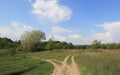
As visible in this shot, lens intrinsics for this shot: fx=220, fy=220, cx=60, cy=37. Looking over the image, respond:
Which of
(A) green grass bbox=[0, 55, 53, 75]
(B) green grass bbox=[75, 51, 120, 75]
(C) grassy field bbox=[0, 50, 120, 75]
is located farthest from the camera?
(A) green grass bbox=[0, 55, 53, 75]

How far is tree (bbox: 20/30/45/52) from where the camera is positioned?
3875 inches

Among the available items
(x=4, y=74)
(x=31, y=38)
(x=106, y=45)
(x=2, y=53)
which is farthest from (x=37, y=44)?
(x=4, y=74)

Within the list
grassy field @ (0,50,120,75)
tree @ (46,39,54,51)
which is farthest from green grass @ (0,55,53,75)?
tree @ (46,39,54,51)

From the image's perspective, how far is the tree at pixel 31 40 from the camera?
3875 inches

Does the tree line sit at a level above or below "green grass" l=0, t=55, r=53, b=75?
above

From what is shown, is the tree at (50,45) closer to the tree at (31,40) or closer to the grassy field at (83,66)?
the tree at (31,40)

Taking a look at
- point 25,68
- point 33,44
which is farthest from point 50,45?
point 25,68

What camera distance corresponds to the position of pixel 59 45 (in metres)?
110

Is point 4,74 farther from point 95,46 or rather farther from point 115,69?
A: point 95,46

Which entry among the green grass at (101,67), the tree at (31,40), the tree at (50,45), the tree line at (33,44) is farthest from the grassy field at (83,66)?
the tree at (31,40)

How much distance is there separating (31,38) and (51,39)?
12319 mm

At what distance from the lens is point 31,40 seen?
100625 mm

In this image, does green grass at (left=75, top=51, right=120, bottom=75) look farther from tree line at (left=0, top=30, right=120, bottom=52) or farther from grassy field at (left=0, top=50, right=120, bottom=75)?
tree line at (left=0, top=30, right=120, bottom=52)

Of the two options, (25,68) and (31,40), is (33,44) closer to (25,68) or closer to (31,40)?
(31,40)
